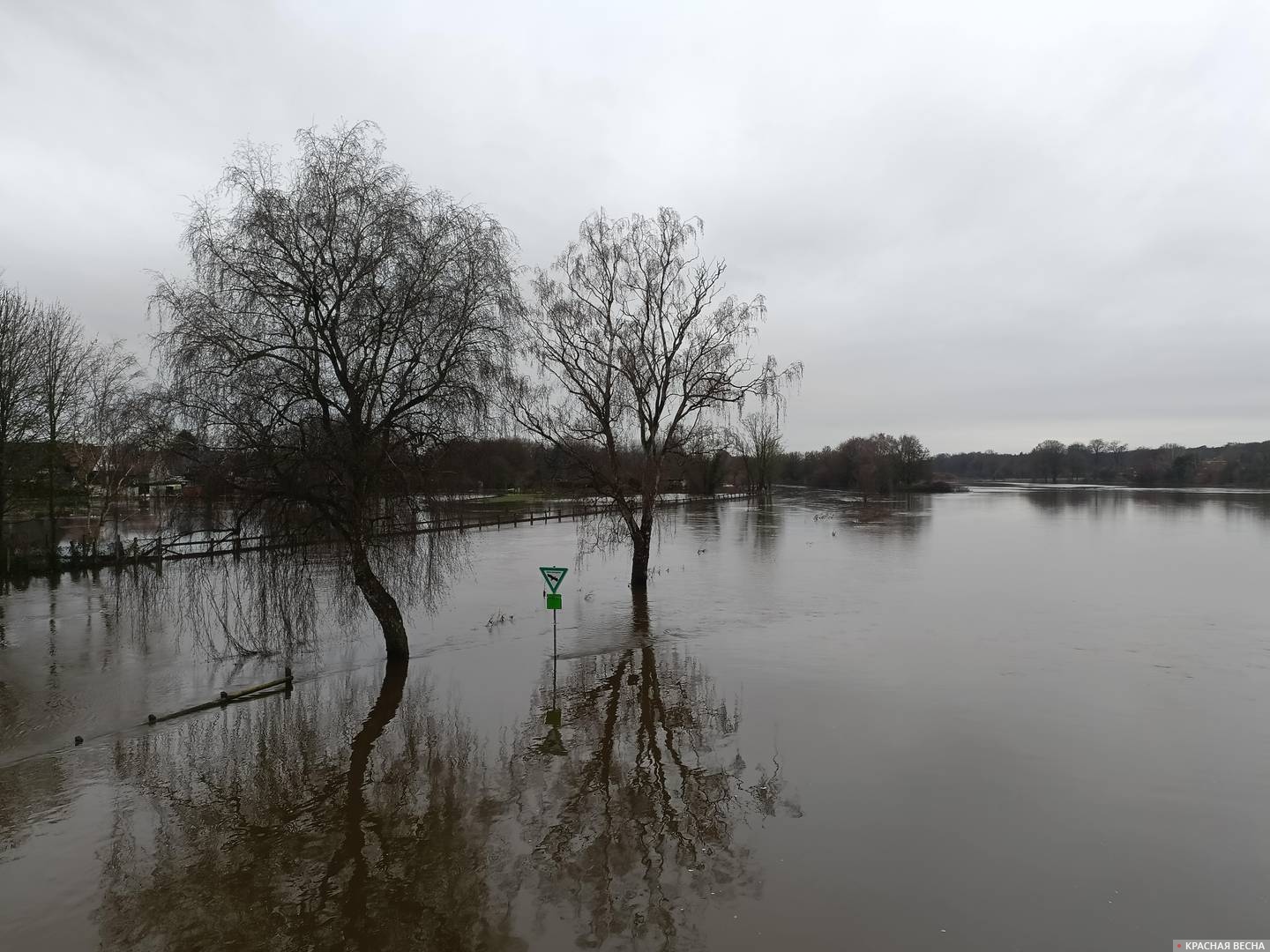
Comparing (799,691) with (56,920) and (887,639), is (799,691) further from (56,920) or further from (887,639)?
(56,920)

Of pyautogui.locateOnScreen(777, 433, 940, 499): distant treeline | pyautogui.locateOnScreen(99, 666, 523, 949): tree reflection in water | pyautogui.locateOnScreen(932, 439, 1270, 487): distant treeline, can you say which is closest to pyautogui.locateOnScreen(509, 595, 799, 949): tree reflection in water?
pyautogui.locateOnScreen(99, 666, 523, 949): tree reflection in water

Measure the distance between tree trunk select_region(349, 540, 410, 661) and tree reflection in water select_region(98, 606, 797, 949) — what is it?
2355 mm

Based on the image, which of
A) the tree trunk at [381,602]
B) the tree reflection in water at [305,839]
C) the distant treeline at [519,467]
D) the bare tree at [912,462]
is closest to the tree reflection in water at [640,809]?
the tree reflection in water at [305,839]

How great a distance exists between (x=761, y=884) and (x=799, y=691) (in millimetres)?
6007

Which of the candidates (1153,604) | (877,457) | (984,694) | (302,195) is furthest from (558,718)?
(877,457)

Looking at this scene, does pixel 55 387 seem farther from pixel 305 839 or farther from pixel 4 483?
pixel 305 839

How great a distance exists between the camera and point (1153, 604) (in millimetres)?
19797

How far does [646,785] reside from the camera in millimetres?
8258

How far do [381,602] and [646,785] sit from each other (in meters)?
7.14

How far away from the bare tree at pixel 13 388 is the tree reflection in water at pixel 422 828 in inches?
690

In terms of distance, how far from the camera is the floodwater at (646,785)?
5.77 metres

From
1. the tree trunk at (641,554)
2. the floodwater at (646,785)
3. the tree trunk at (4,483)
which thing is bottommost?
the floodwater at (646,785)

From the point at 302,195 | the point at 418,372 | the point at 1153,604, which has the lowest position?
the point at 1153,604

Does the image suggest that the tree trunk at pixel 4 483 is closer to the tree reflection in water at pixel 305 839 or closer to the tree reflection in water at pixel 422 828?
the tree reflection in water at pixel 422 828
